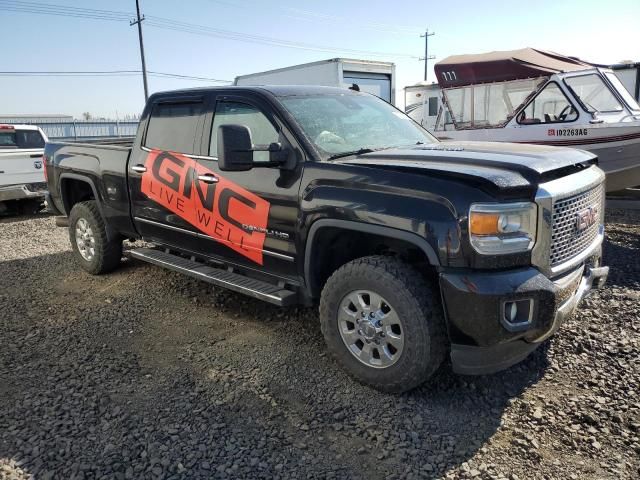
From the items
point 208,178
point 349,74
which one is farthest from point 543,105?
point 208,178

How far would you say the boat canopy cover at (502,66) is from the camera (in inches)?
362

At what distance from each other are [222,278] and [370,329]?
147 cm

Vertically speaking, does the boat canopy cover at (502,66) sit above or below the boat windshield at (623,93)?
above

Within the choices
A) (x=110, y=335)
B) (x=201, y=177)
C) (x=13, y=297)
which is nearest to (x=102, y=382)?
(x=110, y=335)

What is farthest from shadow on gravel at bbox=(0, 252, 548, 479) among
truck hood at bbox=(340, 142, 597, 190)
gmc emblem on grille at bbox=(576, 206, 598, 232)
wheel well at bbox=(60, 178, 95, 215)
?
wheel well at bbox=(60, 178, 95, 215)

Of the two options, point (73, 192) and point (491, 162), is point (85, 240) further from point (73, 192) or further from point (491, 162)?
point (491, 162)

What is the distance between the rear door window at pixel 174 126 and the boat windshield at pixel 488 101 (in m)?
6.52

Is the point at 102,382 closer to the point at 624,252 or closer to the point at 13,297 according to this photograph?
the point at 13,297

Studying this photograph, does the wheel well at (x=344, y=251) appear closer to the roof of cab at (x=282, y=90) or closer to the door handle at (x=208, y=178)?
the door handle at (x=208, y=178)

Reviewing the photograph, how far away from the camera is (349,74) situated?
1352 centimetres

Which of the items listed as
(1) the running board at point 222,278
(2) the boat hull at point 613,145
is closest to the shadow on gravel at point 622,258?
(2) the boat hull at point 613,145

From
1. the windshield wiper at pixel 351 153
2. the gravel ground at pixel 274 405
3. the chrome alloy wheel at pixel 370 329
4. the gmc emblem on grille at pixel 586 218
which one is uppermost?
the windshield wiper at pixel 351 153

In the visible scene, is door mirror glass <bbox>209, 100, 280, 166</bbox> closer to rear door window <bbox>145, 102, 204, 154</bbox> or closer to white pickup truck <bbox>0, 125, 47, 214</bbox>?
rear door window <bbox>145, 102, 204, 154</bbox>

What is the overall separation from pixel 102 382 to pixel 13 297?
8.00 ft
